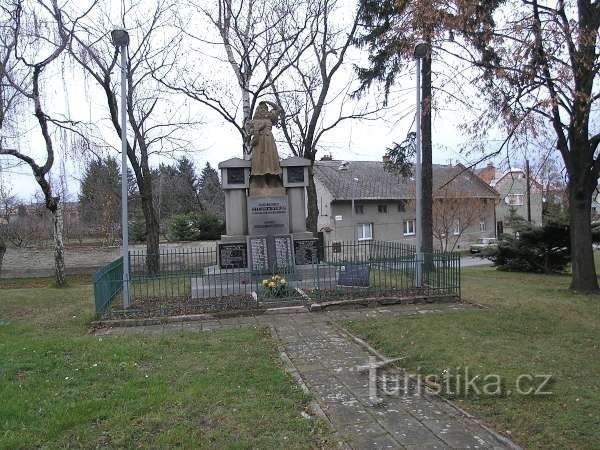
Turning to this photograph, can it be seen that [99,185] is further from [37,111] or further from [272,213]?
[272,213]

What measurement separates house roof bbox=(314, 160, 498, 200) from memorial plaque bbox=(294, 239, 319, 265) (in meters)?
21.2

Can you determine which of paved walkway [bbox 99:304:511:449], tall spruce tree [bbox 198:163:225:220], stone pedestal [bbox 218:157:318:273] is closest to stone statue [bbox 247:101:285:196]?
stone pedestal [bbox 218:157:318:273]

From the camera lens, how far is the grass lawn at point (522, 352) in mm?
4434

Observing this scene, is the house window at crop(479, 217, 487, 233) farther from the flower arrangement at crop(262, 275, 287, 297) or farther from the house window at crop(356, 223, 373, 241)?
the flower arrangement at crop(262, 275, 287, 297)

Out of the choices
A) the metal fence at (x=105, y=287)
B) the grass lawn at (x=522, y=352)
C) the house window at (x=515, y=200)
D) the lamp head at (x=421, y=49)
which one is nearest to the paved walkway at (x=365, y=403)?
the grass lawn at (x=522, y=352)

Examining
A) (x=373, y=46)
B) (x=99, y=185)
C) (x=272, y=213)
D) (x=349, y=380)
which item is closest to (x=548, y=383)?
(x=349, y=380)

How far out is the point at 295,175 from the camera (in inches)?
579

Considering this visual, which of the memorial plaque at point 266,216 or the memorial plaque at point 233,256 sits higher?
the memorial plaque at point 266,216

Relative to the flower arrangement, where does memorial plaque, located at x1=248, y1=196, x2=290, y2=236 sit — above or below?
above

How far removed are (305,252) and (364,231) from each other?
2433 centimetres

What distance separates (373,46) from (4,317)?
14878 millimetres

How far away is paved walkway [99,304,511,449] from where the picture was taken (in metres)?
4.22

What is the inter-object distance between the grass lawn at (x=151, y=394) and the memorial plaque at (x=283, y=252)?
193 inches

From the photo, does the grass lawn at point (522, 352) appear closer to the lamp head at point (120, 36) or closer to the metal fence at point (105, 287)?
the metal fence at point (105, 287)
